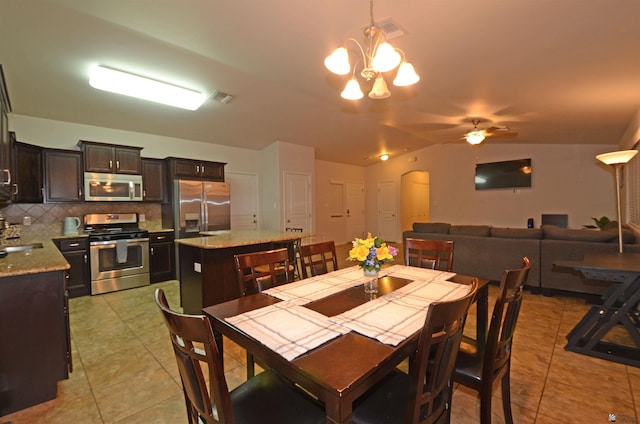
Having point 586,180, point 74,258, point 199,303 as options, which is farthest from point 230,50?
point 586,180

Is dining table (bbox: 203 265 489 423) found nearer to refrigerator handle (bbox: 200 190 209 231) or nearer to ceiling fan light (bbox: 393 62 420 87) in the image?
ceiling fan light (bbox: 393 62 420 87)

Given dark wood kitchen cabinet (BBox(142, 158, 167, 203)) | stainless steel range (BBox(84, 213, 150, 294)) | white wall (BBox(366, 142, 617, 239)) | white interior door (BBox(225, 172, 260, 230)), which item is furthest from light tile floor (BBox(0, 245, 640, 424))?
white wall (BBox(366, 142, 617, 239))

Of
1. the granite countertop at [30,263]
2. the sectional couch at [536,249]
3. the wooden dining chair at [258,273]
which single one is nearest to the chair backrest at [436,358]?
the wooden dining chair at [258,273]

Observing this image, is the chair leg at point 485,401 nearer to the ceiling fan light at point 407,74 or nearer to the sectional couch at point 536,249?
the ceiling fan light at point 407,74

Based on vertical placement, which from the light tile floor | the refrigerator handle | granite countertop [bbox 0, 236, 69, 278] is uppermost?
the refrigerator handle

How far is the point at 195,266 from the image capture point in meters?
2.98

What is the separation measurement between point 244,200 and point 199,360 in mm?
5557

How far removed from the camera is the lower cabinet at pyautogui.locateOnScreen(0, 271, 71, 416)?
71.5 inches

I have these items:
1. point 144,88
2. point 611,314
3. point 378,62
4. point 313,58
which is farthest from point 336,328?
point 144,88

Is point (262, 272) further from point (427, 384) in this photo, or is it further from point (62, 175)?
point (62, 175)

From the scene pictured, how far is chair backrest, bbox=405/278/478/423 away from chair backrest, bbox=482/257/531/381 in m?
0.33

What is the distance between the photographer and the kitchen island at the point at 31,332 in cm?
181

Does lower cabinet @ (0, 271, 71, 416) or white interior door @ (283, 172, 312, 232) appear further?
white interior door @ (283, 172, 312, 232)

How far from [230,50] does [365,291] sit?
2.64 meters
